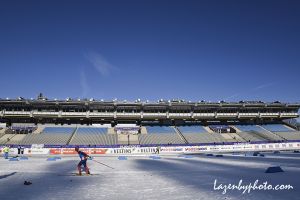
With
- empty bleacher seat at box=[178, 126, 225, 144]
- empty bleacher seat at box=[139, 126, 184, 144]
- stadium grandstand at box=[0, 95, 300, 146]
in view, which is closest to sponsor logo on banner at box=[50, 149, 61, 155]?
stadium grandstand at box=[0, 95, 300, 146]

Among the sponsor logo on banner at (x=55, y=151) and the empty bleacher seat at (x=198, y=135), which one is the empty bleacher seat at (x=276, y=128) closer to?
the empty bleacher seat at (x=198, y=135)

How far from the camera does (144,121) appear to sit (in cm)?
7712

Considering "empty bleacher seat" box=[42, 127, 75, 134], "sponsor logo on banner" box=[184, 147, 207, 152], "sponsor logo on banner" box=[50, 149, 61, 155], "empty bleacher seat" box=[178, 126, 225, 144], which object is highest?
"empty bleacher seat" box=[42, 127, 75, 134]

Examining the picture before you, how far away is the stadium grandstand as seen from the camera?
64562 mm

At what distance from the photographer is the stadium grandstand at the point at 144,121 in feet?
212

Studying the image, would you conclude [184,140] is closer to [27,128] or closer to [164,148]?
[164,148]

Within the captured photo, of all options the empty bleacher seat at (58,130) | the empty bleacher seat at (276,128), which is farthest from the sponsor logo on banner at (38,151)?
the empty bleacher seat at (276,128)

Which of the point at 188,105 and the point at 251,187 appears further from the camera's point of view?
the point at 188,105

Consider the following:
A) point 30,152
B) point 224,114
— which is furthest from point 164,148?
point 224,114

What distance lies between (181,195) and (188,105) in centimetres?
6655

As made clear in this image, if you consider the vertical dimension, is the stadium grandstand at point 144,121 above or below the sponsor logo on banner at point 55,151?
above

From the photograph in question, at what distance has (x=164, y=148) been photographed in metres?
52.3

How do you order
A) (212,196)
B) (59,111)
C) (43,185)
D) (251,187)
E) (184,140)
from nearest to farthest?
(212,196)
(251,187)
(43,185)
(184,140)
(59,111)

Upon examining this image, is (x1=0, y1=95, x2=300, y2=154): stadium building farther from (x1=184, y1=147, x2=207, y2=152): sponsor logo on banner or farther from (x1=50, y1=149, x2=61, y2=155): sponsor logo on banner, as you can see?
(x1=50, y1=149, x2=61, y2=155): sponsor logo on banner
